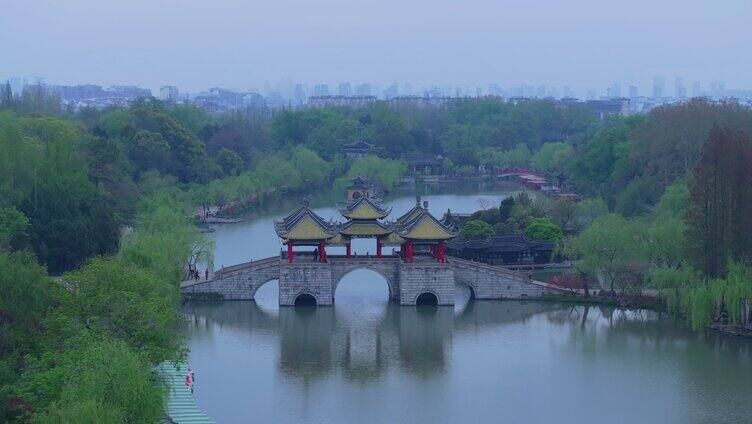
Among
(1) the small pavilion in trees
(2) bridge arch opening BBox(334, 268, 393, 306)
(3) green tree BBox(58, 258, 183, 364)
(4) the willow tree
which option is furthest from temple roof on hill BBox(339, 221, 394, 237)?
(3) green tree BBox(58, 258, 183, 364)

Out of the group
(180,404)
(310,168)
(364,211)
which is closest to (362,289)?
(364,211)

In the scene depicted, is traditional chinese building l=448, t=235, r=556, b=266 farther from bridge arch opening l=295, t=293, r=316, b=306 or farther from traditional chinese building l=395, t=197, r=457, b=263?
bridge arch opening l=295, t=293, r=316, b=306

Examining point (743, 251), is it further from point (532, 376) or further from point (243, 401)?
point (243, 401)

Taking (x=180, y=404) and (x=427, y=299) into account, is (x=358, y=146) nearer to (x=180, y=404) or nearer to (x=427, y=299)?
(x=427, y=299)

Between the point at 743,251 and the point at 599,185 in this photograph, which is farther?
the point at 599,185

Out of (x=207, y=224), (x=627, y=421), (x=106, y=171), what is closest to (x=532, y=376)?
(x=627, y=421)
